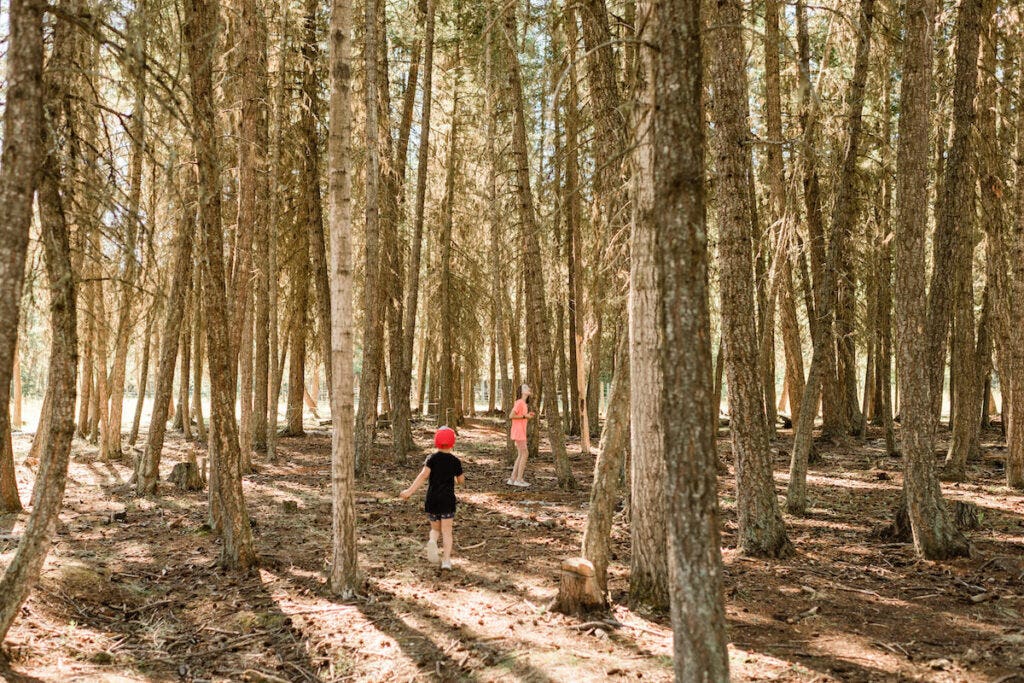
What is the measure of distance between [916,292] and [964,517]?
3.31 meters

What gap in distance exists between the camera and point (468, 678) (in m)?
5.38

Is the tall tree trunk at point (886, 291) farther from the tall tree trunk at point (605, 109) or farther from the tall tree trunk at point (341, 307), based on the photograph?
the tall tree trunk at point (341, 307)

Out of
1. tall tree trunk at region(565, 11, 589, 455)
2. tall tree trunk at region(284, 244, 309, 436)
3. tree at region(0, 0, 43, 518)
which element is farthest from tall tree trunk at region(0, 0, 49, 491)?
tall tree trunk at region(284, 244, 309, 436)

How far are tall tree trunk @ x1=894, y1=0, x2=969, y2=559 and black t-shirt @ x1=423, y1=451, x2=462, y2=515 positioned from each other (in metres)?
5.00

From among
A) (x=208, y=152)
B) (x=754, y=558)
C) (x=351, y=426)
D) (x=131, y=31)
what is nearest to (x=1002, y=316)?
(x=754, y=558)

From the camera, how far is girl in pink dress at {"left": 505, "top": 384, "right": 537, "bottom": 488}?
41.3ft

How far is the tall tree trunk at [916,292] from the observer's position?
26.0 ft

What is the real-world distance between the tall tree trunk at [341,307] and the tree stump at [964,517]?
7462 mm

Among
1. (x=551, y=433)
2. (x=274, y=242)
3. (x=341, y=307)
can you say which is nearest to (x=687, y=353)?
(x=341, y=307)

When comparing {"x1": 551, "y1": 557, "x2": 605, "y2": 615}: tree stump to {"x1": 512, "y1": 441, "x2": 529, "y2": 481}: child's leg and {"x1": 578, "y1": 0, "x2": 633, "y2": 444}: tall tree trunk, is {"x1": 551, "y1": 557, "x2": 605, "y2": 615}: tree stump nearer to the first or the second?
{"x1": 578, "y1": 0, "x2": 633, "y2": 444}: tall tree trunk

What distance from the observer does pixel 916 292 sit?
796 centimetres

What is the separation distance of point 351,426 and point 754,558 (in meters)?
4.69

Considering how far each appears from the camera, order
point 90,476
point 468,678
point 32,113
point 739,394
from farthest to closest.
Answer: point 90,476 < point 739,394 < point 468,678 < point 32,113

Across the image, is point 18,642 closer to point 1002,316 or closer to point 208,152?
point 208,152
